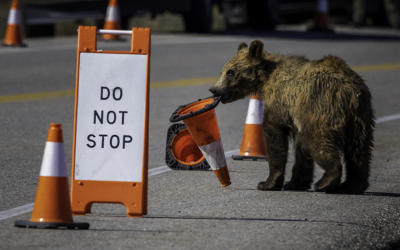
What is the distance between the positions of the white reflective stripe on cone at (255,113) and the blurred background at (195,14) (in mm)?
9787

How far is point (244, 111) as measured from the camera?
9.95 m

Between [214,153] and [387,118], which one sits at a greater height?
[214,153]

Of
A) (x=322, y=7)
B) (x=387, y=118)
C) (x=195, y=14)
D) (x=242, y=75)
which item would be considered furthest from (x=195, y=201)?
(x=322, y=7)

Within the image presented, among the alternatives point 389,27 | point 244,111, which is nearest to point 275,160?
point 244,111

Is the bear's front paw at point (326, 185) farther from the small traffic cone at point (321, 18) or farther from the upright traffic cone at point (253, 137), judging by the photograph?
the small traffic cone at point (321, 18)

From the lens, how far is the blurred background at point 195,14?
1577cm

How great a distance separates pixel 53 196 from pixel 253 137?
3.08m

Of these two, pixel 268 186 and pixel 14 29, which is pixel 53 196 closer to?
pixel 268 186

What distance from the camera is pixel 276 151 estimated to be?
5445mm

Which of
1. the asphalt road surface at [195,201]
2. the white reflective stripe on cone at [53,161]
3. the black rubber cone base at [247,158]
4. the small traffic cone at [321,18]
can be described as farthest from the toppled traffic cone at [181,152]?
the small traffic cone at [321,18]

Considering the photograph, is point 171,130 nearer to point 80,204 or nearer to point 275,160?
point 275,160

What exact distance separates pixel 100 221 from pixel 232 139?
3710mm

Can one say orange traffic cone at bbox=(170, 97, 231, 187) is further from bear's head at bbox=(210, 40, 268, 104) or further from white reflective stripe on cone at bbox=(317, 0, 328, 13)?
white reflective stripe on cone at bbox=(317, 0, 328, 13)

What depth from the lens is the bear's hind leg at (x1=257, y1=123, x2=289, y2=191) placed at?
5.43 m
